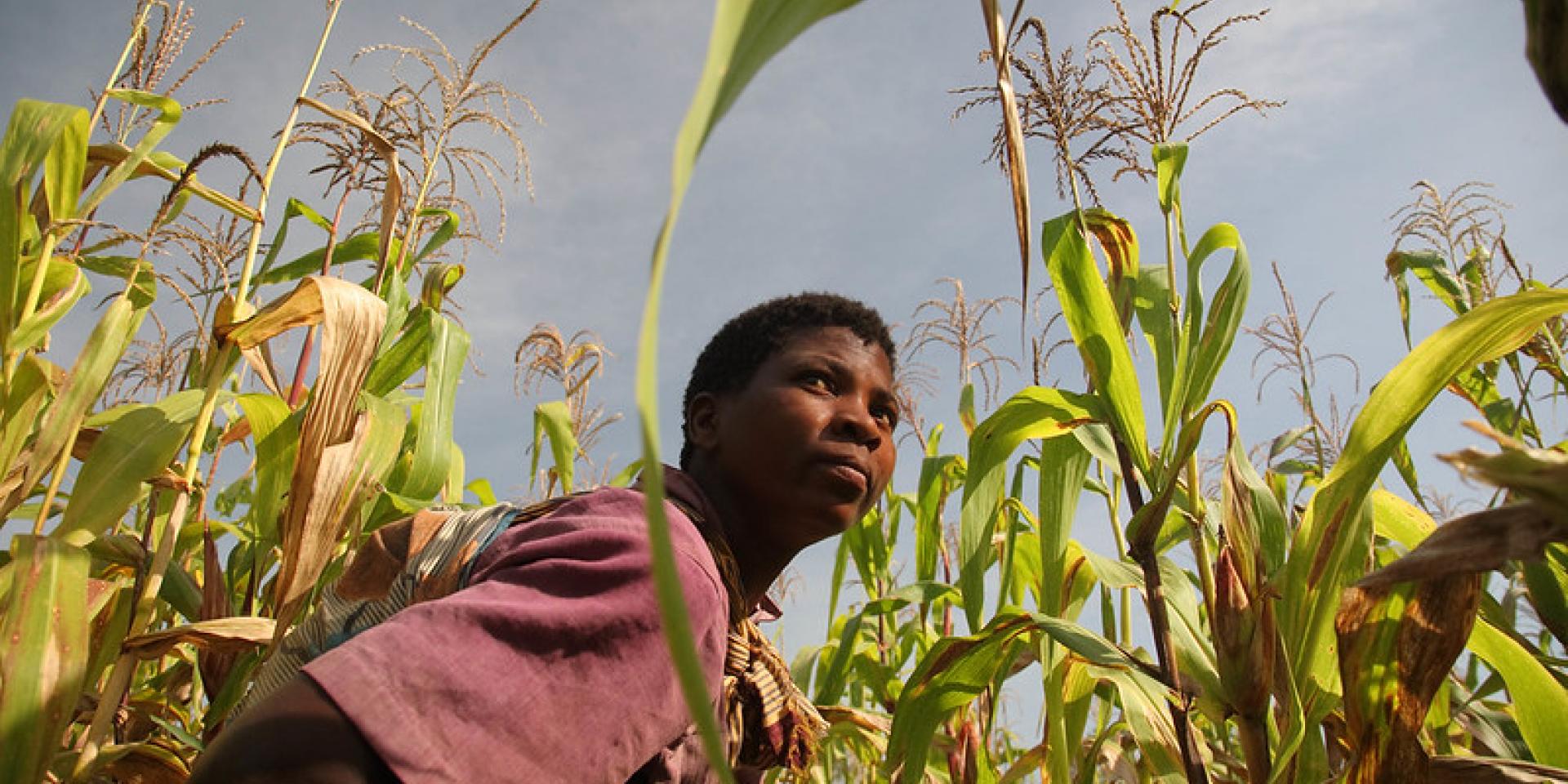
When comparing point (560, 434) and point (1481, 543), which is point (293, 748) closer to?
point (1481, 543)

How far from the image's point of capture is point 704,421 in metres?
2.12

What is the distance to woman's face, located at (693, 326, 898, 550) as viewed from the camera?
6.08ft

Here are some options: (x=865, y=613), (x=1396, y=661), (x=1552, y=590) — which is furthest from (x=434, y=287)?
(x=1552, y=590)

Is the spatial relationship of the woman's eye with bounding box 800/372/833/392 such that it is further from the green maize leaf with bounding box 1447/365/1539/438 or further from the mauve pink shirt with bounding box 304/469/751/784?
the green maize leaf with bounding box 1447/365/1539/438

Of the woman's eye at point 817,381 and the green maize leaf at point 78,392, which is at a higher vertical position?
the woman's eye at point 817,381

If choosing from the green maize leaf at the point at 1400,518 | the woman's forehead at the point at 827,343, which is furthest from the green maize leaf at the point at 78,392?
the green maize leaf at the point at 1400,518

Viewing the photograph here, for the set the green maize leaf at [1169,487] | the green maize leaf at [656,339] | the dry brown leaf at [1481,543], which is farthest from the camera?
the green maize leaf at [1169,487]

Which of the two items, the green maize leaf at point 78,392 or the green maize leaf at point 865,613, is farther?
the green maize leaf at point 865,613

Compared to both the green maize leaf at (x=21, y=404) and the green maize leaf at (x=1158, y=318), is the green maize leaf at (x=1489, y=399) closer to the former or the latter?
the green maize leaf at (x=1158, y=318)

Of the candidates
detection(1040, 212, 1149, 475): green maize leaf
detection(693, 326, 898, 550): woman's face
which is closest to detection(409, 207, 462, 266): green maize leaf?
detection(693, 326, 898, 550): woman's face

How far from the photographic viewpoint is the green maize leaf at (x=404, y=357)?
243 centimetres

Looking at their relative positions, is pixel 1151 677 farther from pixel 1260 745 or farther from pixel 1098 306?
pixel 1098 306

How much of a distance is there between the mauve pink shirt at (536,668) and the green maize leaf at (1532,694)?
1.13 meters

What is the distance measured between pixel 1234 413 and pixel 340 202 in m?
2.10
